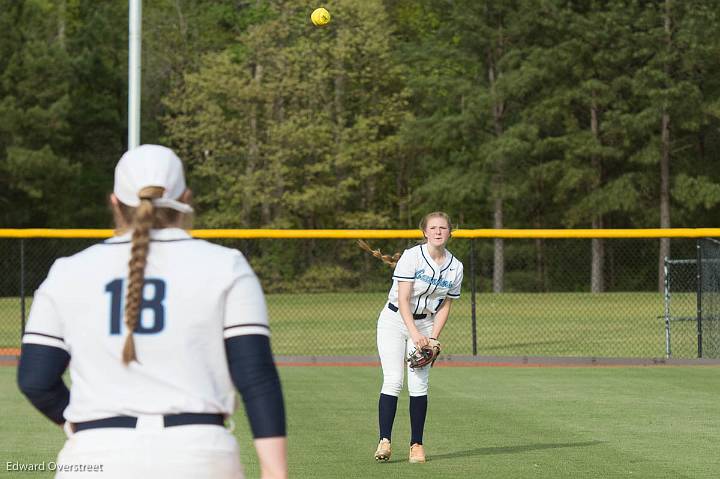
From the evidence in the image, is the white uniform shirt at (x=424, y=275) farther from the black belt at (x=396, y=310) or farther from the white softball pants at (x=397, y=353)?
the white softball pants at (x=397, y=353)

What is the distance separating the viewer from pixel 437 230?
880cm

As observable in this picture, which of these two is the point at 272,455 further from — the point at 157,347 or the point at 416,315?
the point at 416,315

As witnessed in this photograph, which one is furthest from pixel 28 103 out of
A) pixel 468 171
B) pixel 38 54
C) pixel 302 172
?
pixel 468 171

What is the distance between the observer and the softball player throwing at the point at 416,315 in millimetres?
8820

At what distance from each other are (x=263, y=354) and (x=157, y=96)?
178ft

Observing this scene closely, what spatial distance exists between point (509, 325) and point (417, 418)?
19.6 metres

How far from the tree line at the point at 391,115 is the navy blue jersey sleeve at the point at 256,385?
42.4m

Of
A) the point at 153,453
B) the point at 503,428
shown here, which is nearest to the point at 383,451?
the point at 503,428

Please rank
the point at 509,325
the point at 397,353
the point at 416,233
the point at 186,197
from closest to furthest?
the point at 186,197 → the point at 397,353 → the point at 416,233 → the point at 509,325

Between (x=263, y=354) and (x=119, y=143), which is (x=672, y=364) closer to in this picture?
(x=263, y=354)

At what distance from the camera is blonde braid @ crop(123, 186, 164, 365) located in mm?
2953

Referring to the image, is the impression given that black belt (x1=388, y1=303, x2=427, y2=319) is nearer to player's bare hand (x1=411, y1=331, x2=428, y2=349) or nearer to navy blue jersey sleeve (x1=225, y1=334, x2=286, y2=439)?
player's bare hand (x1=411, y1=331, x2=428, y2=349)

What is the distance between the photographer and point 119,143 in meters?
55.8

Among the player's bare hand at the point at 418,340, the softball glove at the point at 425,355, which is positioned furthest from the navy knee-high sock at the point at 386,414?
the player's bare hand at the point at 418,340
